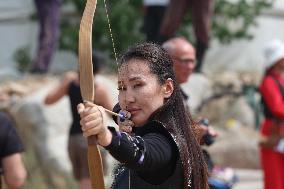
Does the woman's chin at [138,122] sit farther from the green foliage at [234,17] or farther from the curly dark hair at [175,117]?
the green foliage at [234,17]

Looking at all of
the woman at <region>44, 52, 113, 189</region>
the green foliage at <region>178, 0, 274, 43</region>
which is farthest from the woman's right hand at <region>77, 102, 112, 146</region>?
the green foliage at <region>178, 0, 274, 43</region>

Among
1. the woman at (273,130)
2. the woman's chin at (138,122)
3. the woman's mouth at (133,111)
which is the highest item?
the woman's mouth at (133,111)

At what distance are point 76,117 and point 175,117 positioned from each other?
3.51 m

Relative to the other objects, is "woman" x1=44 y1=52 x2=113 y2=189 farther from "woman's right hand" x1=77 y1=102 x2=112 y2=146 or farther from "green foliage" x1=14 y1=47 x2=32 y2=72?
"woman's right hand" x1=77 y1=102 x2=112 y2=146

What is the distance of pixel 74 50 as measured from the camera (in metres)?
9.94

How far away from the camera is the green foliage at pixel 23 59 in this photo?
9.83m

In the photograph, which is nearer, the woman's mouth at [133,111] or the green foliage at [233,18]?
the woman's mouth at [133,111]

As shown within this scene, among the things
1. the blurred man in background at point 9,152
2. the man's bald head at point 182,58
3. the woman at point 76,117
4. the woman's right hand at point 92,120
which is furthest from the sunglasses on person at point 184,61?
the woman's right hand at point 92,120

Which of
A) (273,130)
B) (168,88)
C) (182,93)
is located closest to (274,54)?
(273,130)

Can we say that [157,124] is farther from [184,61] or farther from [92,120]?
[184,61]

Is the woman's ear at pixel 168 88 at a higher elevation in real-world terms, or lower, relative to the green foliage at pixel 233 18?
higher

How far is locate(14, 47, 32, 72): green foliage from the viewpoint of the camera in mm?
9828

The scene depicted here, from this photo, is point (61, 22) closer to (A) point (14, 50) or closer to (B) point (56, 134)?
(A) point (14, 50)

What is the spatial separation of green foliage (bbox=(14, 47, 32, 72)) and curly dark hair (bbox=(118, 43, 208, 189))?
22.2 ft
